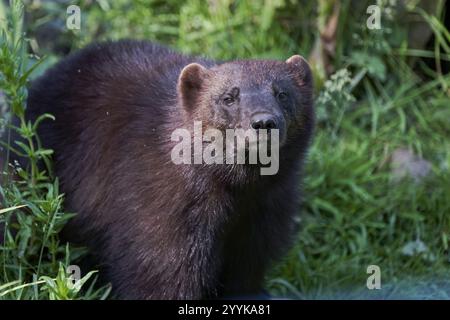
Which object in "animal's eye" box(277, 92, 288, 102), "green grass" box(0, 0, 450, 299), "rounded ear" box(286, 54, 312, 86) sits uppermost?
"rounded ear" box(286, 54, 312, 86)

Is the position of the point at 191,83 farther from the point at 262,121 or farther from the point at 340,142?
the point at 340,142

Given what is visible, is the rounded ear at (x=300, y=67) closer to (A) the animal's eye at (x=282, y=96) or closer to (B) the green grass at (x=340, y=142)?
(A) the animal's eye at (x=282, y=96)

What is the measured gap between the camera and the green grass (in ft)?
17.7

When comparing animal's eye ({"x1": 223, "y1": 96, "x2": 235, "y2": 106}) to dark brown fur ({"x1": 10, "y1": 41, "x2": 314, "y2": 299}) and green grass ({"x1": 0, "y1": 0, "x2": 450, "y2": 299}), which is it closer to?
dark brown fur ({"x1": 10, "y1": 41, "x2": 314, "y2": 299})

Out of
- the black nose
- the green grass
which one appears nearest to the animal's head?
the black nose

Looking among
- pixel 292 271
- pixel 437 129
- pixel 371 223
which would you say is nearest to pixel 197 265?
pixel 292 271

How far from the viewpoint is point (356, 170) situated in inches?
271

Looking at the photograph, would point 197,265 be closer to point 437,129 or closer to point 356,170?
point 356,170

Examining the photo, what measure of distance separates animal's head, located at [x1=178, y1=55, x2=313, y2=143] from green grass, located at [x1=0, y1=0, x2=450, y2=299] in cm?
94

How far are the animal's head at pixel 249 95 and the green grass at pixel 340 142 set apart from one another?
3.08 ft

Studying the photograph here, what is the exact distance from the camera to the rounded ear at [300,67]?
5.37 m

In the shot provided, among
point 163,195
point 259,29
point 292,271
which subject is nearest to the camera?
point 163,195
